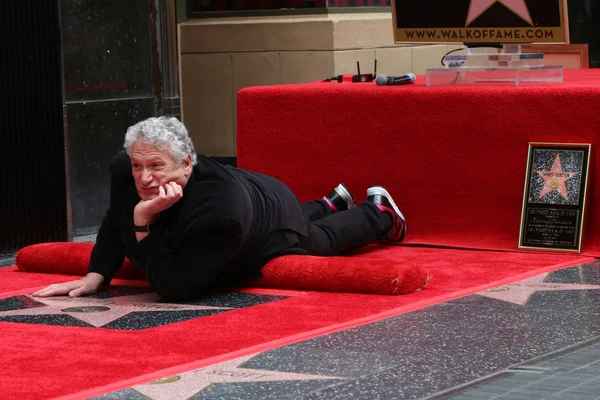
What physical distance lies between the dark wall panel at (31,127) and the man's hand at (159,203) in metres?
1.81

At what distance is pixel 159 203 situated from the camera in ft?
15.0

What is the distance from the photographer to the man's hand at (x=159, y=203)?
4.58 meters

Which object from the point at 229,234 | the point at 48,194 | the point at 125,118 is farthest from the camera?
the point at 125,118

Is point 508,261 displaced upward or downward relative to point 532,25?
downward

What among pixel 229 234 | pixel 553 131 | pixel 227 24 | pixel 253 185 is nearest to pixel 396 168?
pixel 553 131

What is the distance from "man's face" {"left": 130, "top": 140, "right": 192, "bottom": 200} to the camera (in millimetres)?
4645

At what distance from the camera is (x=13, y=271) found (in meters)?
5.61

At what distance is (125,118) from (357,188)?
2000mm

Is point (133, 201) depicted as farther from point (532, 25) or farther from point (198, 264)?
point (532, 25)

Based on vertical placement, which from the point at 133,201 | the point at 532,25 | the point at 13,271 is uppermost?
the point at 532,25

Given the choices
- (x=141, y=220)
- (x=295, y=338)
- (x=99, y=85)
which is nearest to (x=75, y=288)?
(x=141, y=220)

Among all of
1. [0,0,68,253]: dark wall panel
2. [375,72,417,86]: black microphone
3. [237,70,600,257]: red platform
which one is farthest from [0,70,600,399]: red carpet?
[0,0,68,253]: dark wall panel

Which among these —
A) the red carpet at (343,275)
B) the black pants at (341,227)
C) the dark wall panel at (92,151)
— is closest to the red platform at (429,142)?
the black pants at (341,227)

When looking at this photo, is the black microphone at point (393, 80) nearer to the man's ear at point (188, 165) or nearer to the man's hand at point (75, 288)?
the man's ear at point (188, 165)
